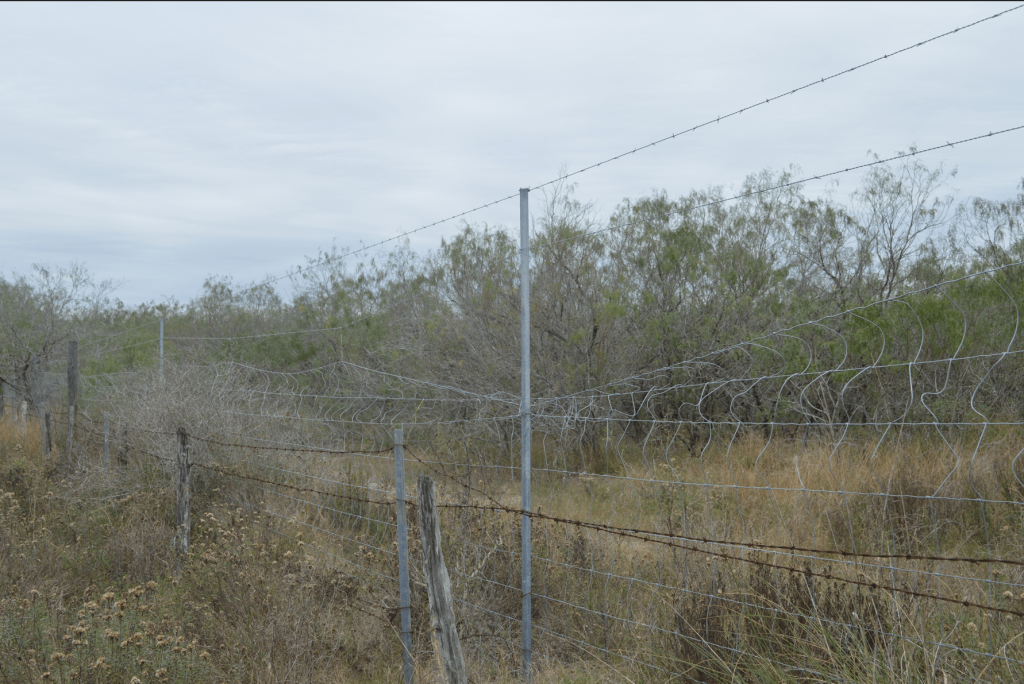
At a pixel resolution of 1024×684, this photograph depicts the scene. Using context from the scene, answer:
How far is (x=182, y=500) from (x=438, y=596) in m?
3.65

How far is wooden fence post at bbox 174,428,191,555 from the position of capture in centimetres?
605

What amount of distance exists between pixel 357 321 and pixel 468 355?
490cm

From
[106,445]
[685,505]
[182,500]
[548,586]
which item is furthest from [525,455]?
[106,445]

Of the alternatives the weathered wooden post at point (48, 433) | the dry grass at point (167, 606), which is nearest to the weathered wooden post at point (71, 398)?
the weathered wooden post at point (48, 433)

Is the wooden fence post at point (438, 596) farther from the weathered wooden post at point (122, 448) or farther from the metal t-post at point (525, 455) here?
the weathered wooden post at point (122, 448)

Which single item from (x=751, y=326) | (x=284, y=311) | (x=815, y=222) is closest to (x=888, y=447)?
(x=751, y=326)

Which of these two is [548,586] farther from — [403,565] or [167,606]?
[167,606]

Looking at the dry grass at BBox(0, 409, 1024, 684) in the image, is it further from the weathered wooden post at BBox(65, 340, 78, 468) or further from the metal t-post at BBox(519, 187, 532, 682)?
the weathered wooden post at BBox(65, 340, 78, 468)

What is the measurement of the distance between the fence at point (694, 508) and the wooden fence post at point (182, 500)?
2 centimetres

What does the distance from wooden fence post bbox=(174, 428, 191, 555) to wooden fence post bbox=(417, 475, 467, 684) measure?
11.1ft

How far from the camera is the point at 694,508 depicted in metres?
6.71

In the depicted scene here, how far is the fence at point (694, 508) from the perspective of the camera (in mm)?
3422

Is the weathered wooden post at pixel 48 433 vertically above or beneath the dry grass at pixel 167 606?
above

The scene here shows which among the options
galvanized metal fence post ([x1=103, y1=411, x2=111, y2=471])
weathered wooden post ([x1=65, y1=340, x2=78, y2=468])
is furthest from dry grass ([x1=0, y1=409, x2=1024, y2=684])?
weathered wooden post ([x1=65, y1=340, x2=78, y2=468])
